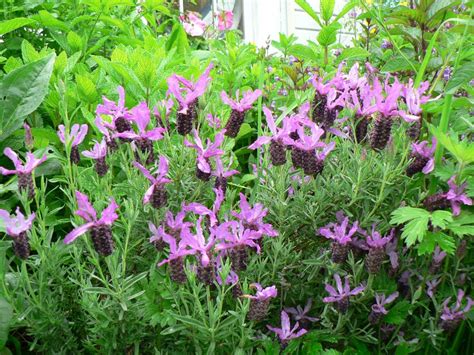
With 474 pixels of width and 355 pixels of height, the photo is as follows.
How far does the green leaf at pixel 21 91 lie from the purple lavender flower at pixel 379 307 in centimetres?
98

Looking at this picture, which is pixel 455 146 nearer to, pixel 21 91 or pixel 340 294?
pixel 340 294

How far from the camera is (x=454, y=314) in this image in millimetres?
1235

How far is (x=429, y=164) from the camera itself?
1209 mm

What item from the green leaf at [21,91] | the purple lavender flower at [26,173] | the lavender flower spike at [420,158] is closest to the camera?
the purple lavender flower at [26,173]

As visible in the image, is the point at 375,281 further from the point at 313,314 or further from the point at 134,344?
the point at 134,344

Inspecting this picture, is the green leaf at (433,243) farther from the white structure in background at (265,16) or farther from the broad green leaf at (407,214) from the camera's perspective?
the white structure in background at (265,16)

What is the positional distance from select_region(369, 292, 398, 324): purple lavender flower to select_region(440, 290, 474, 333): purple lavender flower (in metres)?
0.13

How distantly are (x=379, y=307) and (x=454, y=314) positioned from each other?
177mm

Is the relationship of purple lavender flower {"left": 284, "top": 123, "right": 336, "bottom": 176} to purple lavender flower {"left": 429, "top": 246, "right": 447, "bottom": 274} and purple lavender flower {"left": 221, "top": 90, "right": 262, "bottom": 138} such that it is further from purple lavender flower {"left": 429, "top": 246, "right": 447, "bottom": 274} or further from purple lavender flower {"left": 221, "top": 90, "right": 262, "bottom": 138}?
purple lavender flower {"left": 429, "top": 246, "right": 447, "bottom": 274}

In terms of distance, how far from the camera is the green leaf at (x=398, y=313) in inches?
48.1

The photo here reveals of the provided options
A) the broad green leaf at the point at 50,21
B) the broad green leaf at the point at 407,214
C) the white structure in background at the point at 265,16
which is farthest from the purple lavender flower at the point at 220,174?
the white structure in background at the point at 265,16

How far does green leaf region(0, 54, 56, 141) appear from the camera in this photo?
1.47m

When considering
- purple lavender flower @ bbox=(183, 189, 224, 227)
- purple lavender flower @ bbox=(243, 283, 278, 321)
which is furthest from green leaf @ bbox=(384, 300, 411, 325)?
purple lavender flower @ bbox=(183, 189, 224, 227)

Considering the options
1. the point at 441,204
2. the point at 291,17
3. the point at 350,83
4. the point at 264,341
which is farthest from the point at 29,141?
the point at 291,17
